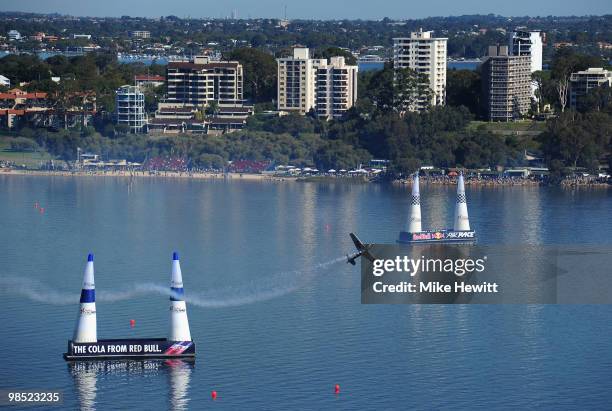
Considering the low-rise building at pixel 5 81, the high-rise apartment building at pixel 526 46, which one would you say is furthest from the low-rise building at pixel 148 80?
the high-rise apartment building at pixel 526 46

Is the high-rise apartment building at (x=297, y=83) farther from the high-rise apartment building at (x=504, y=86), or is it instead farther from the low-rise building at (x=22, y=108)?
the low-rise building at (x=22, y=108)

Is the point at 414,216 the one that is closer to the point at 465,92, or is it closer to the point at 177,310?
the point at 177,310

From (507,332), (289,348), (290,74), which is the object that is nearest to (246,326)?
(289,348)

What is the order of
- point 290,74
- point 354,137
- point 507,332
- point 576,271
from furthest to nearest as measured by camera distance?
point 290,74
point 354,137
point 576,271
point 507,332


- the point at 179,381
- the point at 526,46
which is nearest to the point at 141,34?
the point at 526,46

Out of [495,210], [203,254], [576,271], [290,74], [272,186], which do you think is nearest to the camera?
[576,271]

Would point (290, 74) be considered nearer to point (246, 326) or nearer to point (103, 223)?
point (103, 223)
